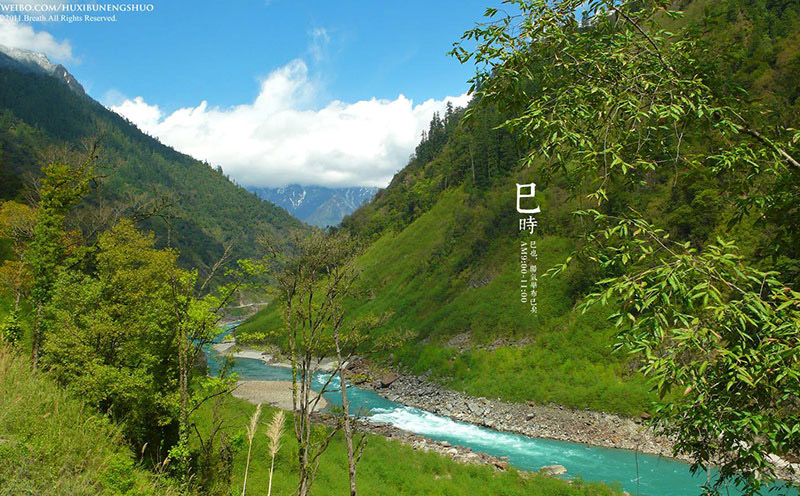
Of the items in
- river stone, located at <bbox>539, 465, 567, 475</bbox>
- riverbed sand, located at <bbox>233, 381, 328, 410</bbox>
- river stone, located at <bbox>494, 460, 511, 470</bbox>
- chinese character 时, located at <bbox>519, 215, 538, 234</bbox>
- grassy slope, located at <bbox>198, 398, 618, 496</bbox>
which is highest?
chinese character 时, located at <bbox>519, 215, 538, 234</bbox>

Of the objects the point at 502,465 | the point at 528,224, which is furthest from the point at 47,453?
the point at 528,224

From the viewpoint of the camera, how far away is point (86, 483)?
5.95 meters

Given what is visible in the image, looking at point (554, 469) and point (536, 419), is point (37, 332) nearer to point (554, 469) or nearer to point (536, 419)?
point (554, 469)

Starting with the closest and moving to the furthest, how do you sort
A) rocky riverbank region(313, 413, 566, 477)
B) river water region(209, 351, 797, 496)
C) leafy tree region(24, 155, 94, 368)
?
1. leafy tree region(24, 155, 94, 368)
2. river water region(209, 351, 797, 496)
3. rocky riverbank region(313, 413, 566, 477)

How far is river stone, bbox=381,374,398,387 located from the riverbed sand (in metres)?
6.30

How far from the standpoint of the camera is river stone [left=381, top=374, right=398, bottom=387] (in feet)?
135

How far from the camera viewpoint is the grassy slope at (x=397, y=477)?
17.2 m

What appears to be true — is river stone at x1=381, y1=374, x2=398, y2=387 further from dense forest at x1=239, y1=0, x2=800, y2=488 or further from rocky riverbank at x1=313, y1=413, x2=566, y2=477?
rocky riverbank at x1=313, y1=413, x2=566, y2=477

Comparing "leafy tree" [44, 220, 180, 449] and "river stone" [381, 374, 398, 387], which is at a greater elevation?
"leafy tree" [44, 220, 180, 449]

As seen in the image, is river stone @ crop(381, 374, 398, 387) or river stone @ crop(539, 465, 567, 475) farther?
river stone @ crop(381, 374, 398, 387)

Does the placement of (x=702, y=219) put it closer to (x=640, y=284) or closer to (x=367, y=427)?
(x=367, y=427)

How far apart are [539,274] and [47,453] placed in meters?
41.4

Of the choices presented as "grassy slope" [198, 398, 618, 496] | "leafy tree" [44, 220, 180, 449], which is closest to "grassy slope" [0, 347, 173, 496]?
"leafy tree" [44, 220, 180, 449]

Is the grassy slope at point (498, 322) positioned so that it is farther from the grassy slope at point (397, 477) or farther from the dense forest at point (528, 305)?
the grassy slope at point (397, 477)
